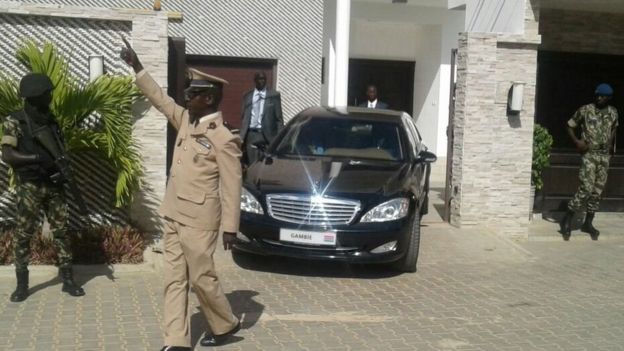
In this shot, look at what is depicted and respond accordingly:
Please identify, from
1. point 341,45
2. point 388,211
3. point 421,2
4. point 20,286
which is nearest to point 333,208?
point 388,211

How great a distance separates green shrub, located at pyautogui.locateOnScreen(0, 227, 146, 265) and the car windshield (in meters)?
1.98

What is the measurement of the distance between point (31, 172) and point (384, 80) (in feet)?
38.2

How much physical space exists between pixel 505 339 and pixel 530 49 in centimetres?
516

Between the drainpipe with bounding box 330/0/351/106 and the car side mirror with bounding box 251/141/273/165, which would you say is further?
the drainpipe with bounding box 330/0/351/106

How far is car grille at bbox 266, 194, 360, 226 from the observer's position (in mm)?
8430

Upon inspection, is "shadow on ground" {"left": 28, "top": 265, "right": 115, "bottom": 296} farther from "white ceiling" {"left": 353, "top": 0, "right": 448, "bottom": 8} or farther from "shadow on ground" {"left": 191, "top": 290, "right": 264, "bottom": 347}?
"white ceiling" {"left": 353, "top": 0, "right": 448, "bottom": 8}

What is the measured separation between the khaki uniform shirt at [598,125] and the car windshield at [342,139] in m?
2.70

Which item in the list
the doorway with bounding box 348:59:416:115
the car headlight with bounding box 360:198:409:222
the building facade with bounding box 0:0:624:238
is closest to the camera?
the car headlight with bounding box 360:198:409:222

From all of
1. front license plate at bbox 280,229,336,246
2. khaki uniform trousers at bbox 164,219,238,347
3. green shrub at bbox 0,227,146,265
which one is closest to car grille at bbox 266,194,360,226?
front license plate at bbox 280,229,336,246

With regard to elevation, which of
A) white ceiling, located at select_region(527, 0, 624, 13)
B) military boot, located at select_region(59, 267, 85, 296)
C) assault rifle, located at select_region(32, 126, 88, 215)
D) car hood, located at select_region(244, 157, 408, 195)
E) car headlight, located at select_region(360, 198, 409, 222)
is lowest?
military boot, located at select_region(59, 267, 85, 296)

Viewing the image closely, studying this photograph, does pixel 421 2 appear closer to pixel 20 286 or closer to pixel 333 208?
pixel 333 208

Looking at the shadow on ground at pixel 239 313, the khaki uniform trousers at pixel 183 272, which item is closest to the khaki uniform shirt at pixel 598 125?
the shadow on ground at pixel 239 313

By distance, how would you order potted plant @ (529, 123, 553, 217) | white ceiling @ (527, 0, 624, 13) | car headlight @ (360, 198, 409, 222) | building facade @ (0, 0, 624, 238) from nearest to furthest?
1. car headlight @ (360, 198, 409, 222)
2. building facade @ (0, 0, 624, 238)
3. white ceiling @ (527, 0, 624, 13)
4. potted plant @ (529, 123, 553, 217)

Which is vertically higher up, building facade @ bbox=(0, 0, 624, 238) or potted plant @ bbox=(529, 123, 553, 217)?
building facade @ bbox=(0, 0, 624, 238)
